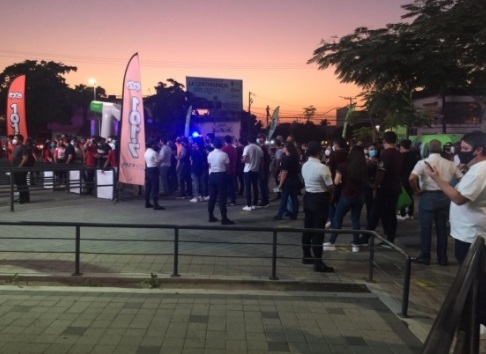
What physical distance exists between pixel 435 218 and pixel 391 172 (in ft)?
3.76

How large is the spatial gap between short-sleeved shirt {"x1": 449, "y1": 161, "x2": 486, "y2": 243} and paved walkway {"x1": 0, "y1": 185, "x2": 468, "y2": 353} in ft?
3.50

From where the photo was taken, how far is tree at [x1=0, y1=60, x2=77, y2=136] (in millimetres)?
45125

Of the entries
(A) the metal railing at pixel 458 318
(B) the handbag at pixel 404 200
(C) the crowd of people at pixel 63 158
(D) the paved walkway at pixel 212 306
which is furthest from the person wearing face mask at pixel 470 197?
(C) the crowd of people at pixel 63 158

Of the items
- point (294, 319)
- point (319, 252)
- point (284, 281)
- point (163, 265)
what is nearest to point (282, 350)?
point (294, 319)

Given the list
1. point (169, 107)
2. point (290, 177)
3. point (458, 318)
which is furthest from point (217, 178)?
point (169, 107)

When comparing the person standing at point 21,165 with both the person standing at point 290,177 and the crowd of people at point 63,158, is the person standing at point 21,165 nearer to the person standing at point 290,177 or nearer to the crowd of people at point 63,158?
the crowd of people at point 63,158

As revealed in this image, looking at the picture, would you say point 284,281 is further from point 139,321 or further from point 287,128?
point 287,128

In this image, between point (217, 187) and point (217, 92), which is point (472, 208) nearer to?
point (217, 187)

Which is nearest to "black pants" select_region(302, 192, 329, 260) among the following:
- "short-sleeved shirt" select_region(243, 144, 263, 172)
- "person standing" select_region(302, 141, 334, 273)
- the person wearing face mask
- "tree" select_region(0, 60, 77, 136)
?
"person standing" select_region(302, 141, 334, 273)

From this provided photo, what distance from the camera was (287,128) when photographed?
309 feet

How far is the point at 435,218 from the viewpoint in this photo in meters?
7.04

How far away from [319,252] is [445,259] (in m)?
2.03

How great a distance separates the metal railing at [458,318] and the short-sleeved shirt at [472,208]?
59.1 inches

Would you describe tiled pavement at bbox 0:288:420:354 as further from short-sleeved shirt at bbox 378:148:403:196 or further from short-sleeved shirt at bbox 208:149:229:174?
short-sleeved shirt at bbox 208:149:229:174
